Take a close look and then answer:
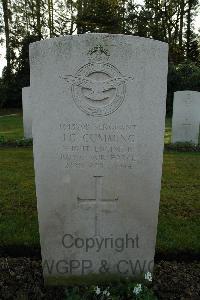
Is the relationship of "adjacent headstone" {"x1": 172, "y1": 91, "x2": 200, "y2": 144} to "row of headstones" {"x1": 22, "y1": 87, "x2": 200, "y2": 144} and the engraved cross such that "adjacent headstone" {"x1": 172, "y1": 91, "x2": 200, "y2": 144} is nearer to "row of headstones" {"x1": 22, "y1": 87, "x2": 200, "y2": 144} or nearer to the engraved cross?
"row of headstones" {"x1": 22, "y1": 87, "x2": 200, "y2": 144}

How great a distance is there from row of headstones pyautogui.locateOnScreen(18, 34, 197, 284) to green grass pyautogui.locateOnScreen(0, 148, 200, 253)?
90 cm

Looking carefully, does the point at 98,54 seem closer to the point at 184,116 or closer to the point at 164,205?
the point at 164,205

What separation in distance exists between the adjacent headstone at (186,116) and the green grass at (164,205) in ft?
7.67

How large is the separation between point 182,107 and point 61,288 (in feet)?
28.3

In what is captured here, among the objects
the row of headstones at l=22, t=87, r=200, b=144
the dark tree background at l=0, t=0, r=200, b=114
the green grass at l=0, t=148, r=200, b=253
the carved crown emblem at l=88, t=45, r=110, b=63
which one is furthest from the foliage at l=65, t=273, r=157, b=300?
the dark tree background at l=0, t=0, r=200, b=114

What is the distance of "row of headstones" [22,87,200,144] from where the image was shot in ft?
36.8

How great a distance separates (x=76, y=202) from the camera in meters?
3.34

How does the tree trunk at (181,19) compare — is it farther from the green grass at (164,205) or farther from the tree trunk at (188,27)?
the green grass at (164,205)

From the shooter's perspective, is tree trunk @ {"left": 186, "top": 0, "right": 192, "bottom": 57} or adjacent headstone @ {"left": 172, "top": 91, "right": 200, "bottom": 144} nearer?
adjacent headstone @ {"left": 172, "top": 91, "right": 200, "bottom": 144}

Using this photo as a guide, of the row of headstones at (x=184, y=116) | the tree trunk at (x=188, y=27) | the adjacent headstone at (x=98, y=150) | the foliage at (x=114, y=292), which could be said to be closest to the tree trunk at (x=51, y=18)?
the tree trunk at (x=188, y=27)

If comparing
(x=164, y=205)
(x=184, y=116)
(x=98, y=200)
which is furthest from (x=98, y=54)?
(x=184, y=116)

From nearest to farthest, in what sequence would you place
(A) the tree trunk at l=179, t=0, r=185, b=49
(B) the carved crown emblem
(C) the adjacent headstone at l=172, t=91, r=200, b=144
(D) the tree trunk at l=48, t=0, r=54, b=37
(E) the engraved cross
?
(B) the carved crown emblem
(E) the engraved cross
(C) the adjacent headstone at l=172, t=91, r=200, b=144
(A) the tree trunk at l=179, t=0, r=185, b=49
(D) the tree trunk at l=48, t=0, r=54, b=37

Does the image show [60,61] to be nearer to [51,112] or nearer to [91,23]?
[51,112]

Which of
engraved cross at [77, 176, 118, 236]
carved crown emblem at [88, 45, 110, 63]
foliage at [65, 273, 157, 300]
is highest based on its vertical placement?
carved crown emblem at [88, 45, 110, 63]
